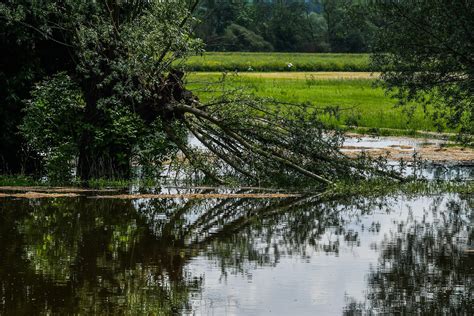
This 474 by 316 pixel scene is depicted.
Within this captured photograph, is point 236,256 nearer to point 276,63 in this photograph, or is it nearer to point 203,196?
point 203,196

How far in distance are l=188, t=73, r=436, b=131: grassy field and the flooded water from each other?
10.6m

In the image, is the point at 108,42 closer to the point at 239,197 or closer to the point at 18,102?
the point at 18,102

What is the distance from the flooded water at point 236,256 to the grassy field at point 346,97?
10.6 m

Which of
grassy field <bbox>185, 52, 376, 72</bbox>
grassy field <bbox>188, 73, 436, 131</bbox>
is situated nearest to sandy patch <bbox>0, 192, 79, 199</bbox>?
grassy field <bbox>188, 73, 436, 131</bbox>

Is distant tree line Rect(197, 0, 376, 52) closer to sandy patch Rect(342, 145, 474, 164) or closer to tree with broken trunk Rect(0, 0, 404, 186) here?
sandy patch Rect(342, 145, 474, 164)

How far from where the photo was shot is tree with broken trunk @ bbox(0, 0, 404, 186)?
20.5m

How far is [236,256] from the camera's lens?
13.2 m

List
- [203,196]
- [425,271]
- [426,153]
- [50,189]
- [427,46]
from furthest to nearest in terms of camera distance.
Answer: [426,153] → [427,46] → [50,189] → [203,196] → [425,271]

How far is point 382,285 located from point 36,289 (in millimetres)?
3828

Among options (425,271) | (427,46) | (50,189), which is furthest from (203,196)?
(425,271)

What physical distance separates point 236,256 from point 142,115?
8628mm

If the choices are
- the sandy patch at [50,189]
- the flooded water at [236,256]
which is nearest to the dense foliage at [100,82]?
the sandy patch at [50,189]

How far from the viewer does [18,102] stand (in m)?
21.8

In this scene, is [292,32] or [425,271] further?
[292,32]
